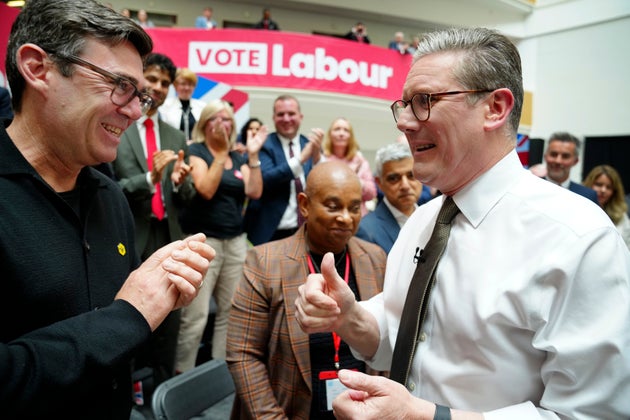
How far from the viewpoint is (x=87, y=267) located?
1.17 m

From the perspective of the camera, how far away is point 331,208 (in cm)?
200

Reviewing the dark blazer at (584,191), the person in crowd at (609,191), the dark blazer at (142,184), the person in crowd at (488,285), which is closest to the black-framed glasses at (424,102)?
the person in crowd at (488,285)

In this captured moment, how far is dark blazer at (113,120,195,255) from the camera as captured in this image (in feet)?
8.64

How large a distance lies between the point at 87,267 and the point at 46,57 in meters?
0.50

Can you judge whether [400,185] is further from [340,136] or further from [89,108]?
[89,108]

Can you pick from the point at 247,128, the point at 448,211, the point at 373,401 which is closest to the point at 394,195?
the point at 448,211

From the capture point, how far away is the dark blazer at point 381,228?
265 centimetres

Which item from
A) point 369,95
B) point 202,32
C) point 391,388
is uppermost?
point 202,32

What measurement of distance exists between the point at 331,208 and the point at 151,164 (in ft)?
4.60

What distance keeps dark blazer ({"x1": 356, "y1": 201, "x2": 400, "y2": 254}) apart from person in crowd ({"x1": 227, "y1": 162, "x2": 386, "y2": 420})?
60 cm

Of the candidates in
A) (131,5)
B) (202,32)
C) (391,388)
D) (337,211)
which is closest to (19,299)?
(391,388)

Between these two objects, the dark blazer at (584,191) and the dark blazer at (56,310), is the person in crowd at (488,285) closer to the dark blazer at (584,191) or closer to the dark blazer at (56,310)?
the dark blazer at (56,310)

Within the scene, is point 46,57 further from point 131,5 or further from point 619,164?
point 619,164

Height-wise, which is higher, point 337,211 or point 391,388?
point 337,211
